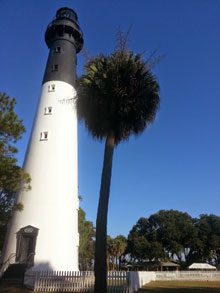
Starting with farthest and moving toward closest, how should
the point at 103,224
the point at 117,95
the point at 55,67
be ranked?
the point at 55,67, the point at 117,95, the point at 103,224

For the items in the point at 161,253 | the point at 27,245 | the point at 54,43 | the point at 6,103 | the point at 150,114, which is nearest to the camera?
the point at 150,114

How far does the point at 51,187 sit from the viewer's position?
2217 centimetres

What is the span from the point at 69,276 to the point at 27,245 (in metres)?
4.92

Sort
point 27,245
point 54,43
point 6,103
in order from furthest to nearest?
point 54,43 → point 27,245 → point 6,103

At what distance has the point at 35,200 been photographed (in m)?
21.7

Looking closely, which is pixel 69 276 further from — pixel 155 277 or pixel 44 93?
pixel 155 277

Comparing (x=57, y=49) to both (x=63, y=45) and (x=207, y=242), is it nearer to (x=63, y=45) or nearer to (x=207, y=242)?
(x=63, y=45)

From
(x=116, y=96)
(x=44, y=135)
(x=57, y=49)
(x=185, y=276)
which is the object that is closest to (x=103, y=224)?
(x=116, y=96)

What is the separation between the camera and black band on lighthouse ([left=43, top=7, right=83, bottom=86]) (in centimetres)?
2714

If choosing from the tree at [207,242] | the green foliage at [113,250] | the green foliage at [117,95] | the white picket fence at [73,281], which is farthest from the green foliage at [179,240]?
the green foliage at [117,95]

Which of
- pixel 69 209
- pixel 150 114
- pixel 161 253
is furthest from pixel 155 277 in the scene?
pixel 161 253

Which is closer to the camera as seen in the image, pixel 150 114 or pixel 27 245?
pixel 150 114

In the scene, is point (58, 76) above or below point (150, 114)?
above

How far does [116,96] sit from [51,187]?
1134 cm
